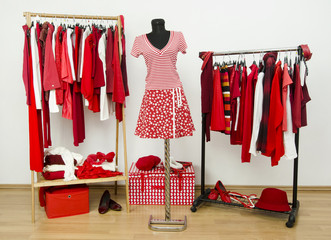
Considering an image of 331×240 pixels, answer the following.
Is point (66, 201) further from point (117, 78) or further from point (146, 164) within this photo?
point (117, 78)

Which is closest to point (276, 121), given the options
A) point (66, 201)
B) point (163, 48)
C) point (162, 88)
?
point (162, 88)

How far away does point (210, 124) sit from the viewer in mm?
2664

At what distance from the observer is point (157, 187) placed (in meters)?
2.88

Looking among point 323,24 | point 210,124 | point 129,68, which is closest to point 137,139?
point 129,68

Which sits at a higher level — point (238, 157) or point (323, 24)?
point (323, 24)

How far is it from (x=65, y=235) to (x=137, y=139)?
1.29 metres

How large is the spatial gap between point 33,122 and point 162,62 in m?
1.18

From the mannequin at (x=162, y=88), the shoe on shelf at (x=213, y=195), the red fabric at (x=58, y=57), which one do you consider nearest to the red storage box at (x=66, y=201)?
the red fabric at (x=58, y=57)

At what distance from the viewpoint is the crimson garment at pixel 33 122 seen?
2.46m

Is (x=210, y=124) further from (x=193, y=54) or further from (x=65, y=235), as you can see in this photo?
(x=65, y=235)

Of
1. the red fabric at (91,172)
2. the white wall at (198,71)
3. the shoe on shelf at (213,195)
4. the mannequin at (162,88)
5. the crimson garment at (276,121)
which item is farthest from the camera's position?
the white wall at (198,71)

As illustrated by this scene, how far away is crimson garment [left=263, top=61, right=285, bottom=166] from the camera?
2340 mm

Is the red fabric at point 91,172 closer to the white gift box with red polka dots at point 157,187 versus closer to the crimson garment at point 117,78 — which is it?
the white gift box with red polka dots at point 157,187

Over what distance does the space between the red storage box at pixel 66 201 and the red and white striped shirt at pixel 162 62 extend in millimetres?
1182
